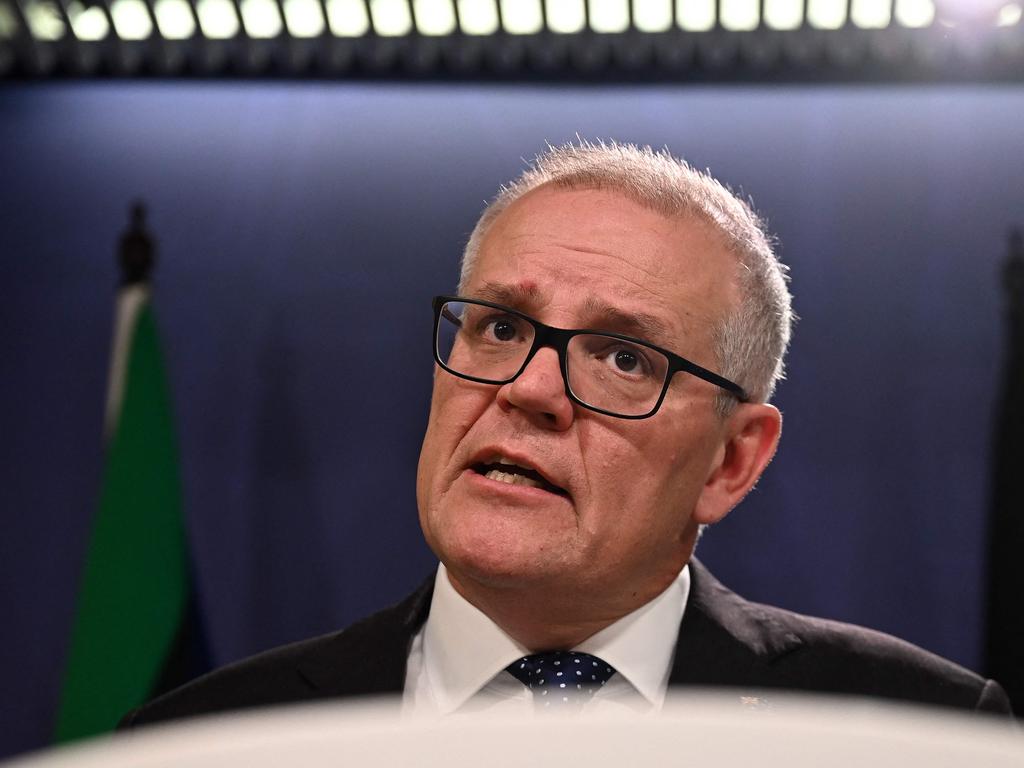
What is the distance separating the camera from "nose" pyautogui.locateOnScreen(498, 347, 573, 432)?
1.52 metres

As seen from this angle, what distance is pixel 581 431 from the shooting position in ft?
5.10

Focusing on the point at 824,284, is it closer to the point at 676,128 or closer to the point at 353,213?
the point at 676,128

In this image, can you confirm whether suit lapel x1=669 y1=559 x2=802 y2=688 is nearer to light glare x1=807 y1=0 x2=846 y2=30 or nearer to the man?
the man

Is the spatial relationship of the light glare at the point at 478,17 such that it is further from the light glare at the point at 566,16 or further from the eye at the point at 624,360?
the eye at the point at 624,360

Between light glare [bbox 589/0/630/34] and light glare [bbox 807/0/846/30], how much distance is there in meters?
0.45

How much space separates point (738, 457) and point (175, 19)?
2.02m

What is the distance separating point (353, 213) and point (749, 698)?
6.19ft

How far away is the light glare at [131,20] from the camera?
297 cm

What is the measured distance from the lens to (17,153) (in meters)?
3.24

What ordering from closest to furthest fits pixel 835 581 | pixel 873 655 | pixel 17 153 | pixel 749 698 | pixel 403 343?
pixel 749 698, pixel 873 655, pixel 835 581, pixel 403 343, pixel 17 153

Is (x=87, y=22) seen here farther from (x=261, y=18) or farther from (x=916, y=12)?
(x=916, y=12)

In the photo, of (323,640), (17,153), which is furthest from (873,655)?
(17,153)

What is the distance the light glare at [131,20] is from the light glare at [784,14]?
157cm

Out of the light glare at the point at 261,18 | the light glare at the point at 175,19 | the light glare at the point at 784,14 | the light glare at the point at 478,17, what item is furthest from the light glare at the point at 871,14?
the light glare at the point at 175,19
